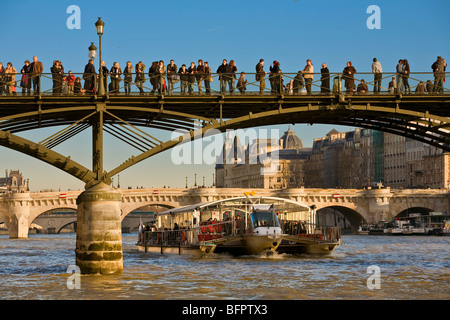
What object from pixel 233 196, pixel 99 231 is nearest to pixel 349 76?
pixel 99 231

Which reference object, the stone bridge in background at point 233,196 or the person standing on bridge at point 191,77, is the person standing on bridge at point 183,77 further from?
the stone bridge in background at point 233,196

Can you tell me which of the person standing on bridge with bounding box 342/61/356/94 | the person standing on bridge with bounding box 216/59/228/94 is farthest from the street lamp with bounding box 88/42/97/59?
the person standing on bridge with bounding box 342/61/356/94

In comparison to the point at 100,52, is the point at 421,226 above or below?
below

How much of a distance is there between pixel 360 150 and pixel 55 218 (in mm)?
57441

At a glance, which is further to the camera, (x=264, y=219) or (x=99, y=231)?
(x=264, y=219)

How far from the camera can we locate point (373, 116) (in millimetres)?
36688

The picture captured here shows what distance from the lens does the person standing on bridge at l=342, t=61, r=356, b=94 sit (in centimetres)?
3444

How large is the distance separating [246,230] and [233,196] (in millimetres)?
69976

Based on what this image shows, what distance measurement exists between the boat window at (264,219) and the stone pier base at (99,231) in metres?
16.1

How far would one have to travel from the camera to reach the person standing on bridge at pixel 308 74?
112ft

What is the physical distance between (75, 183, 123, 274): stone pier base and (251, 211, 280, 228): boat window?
1611 cm

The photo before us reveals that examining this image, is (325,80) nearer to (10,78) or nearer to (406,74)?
(406,74)

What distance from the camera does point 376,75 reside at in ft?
115

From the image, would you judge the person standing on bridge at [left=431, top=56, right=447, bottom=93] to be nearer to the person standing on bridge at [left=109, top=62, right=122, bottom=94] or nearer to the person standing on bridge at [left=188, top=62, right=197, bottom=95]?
the person standing on bridge at [left=188, top=62, right=197, bottom=95]
